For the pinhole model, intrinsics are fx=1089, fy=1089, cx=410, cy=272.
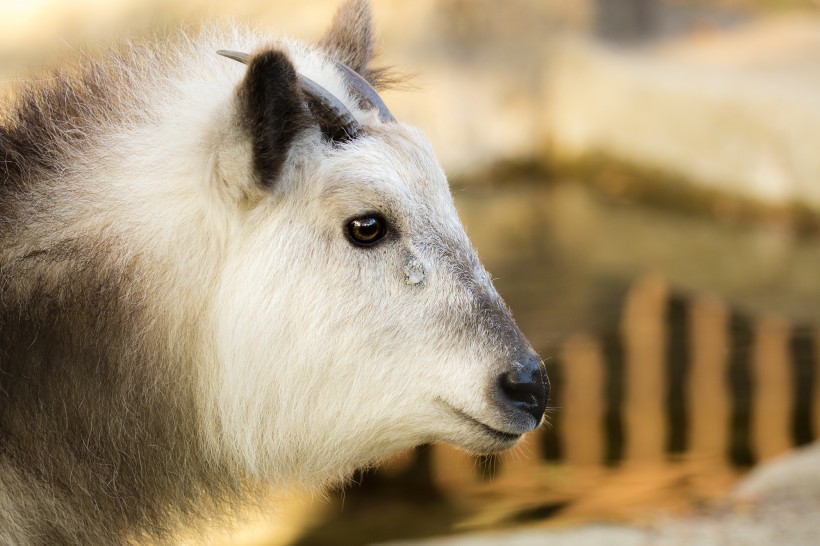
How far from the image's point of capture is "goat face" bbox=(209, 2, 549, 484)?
8.25ft

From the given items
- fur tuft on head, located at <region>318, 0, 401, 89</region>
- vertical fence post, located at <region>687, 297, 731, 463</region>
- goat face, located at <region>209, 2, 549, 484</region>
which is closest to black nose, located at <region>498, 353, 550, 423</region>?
goat face, located at <region>209, 2, 549, 484</region>

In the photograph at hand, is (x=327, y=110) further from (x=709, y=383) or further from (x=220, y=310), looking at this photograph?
(x=709, y=383)

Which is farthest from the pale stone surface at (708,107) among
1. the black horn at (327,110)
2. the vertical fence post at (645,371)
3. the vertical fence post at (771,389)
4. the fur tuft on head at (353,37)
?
the black horn at (327,110)

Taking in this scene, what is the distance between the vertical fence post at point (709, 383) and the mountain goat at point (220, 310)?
3.63 metres

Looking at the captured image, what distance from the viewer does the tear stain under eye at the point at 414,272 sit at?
2547 mm

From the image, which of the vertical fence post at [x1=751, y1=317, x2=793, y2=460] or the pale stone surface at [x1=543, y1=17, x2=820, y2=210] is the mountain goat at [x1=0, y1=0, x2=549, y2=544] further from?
the pale stone surface at [x1=543, y1=17, x2=820, y2=210]

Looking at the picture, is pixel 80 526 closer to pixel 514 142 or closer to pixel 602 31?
pixel 514 142

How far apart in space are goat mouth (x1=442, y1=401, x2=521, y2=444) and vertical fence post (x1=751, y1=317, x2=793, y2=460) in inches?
143

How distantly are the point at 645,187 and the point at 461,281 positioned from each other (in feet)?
26.2

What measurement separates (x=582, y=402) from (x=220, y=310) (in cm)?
417

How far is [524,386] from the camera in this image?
2521 millimetres

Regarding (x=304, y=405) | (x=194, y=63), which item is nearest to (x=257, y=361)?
(x=304, y=405)

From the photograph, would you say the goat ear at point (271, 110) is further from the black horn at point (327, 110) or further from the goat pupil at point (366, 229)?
the goat pupil at point (366, 229)

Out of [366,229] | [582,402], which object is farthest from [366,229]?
[582,402]
